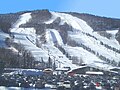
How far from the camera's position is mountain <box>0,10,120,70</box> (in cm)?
10144

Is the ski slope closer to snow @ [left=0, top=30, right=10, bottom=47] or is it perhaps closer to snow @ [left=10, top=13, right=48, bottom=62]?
snow @ [left=10, top=13, right=48, bottom=62]

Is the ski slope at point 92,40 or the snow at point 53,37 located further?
the snow at point 53,37

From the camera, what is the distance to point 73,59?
117688 millimetres

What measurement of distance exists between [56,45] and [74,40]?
14.6 meters

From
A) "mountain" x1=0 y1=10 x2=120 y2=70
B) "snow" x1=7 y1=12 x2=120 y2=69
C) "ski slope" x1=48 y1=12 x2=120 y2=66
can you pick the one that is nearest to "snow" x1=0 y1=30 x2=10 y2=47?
"mountain" x1=0 y1=10 x2=120 y2=70

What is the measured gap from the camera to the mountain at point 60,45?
10144 cm

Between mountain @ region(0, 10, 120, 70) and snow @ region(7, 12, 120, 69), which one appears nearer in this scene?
mountain @ region(0, 10, 120, 70)

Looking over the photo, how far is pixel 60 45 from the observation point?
139 metres

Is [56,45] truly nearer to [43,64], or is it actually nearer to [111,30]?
[43,64]

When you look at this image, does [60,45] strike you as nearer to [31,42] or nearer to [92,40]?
[31,42]

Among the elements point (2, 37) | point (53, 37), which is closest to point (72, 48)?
point (2, 37)

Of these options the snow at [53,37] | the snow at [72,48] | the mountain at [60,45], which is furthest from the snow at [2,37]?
the snow at [53,37]

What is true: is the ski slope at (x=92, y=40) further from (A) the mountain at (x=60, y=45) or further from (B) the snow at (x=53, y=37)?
(B) the snow at (x=53, y=37)

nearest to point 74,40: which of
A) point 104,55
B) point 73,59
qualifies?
point 104,55
